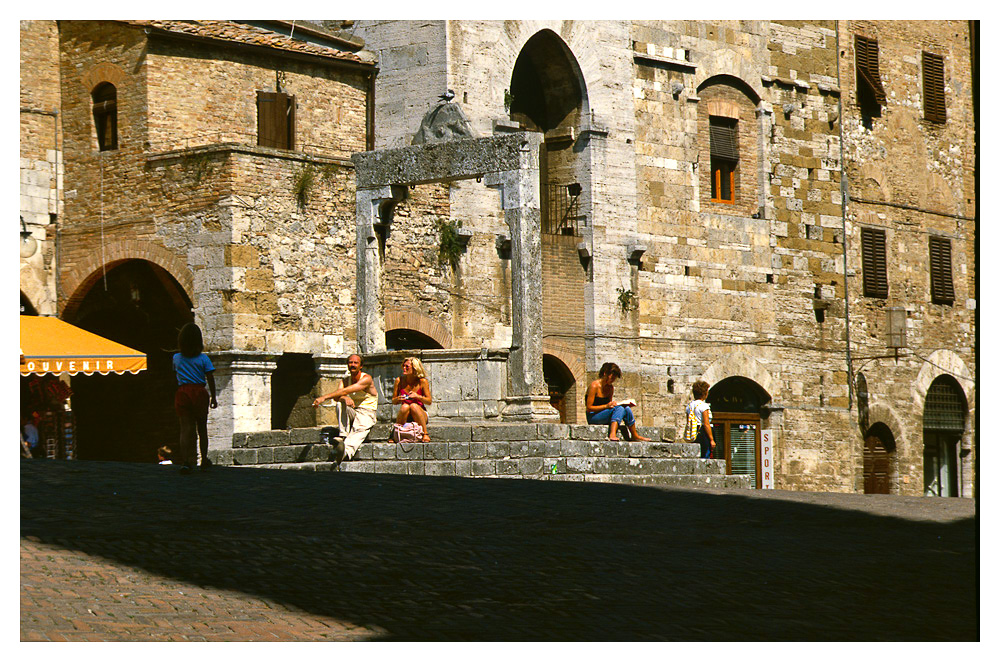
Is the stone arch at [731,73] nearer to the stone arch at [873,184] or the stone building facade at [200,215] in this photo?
the stone arch at [873,184]

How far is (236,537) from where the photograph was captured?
10766mm

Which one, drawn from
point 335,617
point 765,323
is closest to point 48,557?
point 335,617

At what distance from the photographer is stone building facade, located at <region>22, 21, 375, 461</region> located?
22.2 m

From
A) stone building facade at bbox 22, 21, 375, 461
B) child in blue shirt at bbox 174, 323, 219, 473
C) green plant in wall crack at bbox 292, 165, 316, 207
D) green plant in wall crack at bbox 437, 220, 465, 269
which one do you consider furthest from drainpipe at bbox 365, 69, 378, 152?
child in blue shirt at bbox 174, 323, 219, 473

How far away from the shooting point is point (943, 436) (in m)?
31.3

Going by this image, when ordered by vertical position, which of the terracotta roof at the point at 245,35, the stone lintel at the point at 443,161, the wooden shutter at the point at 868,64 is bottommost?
the stone lintel at the point at 443,161

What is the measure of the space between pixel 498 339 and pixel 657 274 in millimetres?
3359

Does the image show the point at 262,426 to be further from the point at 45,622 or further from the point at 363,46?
the point at 45,622

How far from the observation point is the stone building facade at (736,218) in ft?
83.4

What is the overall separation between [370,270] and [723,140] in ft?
36.0

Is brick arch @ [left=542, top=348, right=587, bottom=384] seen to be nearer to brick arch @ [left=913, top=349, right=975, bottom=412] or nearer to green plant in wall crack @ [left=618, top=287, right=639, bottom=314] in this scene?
green plant in wall crack @ [left=618, top=287, right=639, bottom=314]

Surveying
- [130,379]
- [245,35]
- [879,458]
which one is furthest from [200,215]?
[879,458]

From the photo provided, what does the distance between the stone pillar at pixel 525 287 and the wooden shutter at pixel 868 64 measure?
13.5 metres

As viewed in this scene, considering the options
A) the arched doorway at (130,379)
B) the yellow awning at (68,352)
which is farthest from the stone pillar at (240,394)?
the arched doorway at (130,379)
